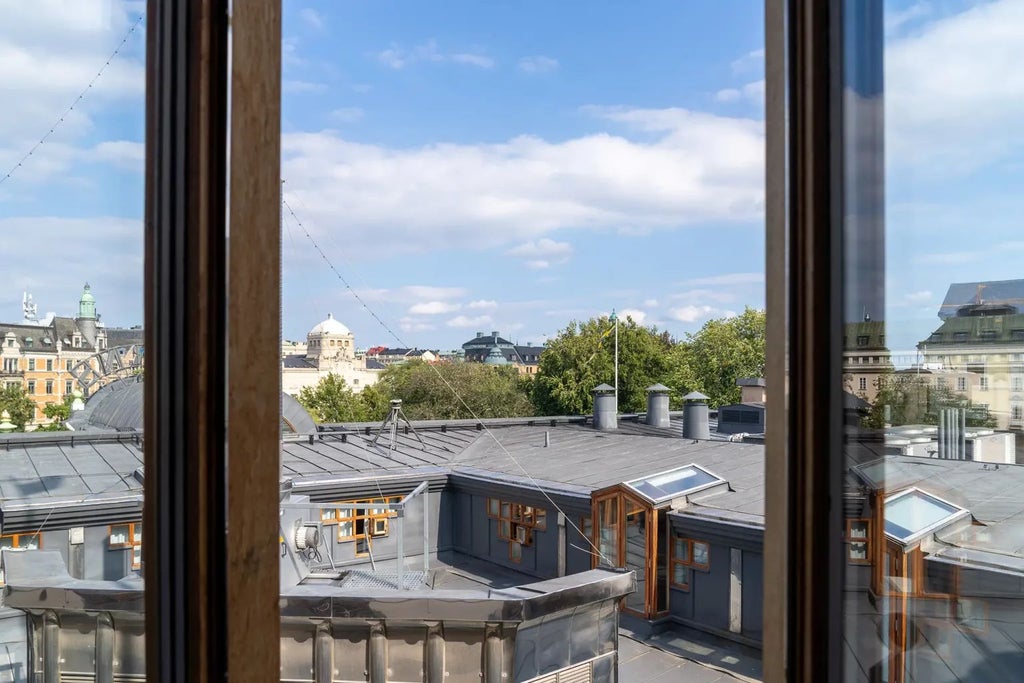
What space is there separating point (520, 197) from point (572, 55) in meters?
6.95

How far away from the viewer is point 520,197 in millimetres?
26656

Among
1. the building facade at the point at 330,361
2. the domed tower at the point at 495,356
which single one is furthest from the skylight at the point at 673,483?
the domed tower at the point at 495,356

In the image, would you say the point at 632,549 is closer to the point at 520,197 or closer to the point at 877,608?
the point at 877,608

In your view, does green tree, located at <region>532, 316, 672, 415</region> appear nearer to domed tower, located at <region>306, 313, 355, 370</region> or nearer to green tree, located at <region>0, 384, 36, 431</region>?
domed tower, located at <region>306, 313, 355, 370</region>

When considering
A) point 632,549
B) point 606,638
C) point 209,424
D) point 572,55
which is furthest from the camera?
point 572,55

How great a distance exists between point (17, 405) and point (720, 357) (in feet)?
64.6

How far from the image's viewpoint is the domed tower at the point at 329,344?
87.3 feet

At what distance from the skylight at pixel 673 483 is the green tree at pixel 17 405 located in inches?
156

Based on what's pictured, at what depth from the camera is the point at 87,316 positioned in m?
0.58

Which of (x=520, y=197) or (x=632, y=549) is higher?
(x=520, y=197)

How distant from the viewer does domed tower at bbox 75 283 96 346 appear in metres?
0.58

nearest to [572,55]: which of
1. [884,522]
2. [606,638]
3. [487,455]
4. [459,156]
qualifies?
[459,156]

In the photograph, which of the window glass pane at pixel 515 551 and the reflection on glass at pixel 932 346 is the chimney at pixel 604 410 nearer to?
the window glass pane at pixel 515 551

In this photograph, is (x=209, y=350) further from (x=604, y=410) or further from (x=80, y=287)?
(x=604, y=410)
